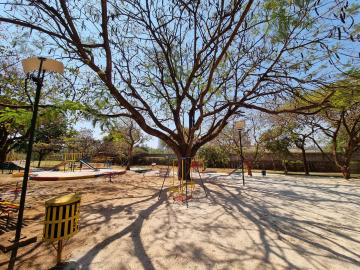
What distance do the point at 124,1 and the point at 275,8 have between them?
15.1 ft

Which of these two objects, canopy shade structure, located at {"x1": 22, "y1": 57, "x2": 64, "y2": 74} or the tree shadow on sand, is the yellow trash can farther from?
canopy shade structure, located at {"x1": 22, "y1": 57, "x2": 64, "y2": 74}

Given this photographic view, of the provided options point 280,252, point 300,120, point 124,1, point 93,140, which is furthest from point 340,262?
point 93,140

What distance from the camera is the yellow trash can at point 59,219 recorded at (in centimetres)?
274

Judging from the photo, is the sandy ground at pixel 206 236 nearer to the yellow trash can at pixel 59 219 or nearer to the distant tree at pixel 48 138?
the yellow trash can at pixel 59 219

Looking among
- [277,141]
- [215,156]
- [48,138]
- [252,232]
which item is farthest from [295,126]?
[48,138]

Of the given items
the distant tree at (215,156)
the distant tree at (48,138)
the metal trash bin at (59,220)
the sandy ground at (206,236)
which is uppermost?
the distant tree at (48,138)

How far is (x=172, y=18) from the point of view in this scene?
746 centimetres

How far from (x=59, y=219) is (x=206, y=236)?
2.25 metres

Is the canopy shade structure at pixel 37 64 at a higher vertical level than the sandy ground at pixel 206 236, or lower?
higher

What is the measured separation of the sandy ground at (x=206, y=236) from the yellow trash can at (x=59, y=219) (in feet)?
1.28

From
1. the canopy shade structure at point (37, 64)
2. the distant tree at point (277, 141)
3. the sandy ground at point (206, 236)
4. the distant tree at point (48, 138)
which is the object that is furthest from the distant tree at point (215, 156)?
the canopy shade structure at point (37, 64)

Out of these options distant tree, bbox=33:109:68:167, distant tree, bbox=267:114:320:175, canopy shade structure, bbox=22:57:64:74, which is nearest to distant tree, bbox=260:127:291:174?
distant tree, bbox=267:114:320:175

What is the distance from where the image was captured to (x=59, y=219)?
9.15ft

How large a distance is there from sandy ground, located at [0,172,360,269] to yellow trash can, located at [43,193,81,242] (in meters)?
0.39
